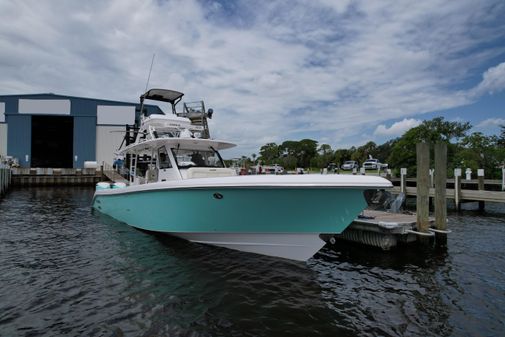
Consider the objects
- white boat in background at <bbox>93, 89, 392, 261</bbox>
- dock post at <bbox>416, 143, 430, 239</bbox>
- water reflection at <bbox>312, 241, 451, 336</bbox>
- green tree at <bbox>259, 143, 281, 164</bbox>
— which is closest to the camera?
water reflection at <bbox>312, 241, 451, 336</bbox>

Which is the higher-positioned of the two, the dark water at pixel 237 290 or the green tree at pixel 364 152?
the green tree at pixel 364 152

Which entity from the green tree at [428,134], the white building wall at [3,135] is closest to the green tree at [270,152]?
the green tree at [428,134]

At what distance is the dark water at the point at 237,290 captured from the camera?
4832mm

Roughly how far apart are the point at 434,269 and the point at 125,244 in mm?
7457

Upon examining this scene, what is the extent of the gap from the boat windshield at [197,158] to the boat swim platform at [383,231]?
12.3 ft

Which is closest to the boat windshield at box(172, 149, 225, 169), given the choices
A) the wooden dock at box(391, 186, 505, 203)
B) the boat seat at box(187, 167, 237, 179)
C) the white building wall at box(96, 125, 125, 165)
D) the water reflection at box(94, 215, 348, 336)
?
the boat seat at box(187, 167, 237, 179)

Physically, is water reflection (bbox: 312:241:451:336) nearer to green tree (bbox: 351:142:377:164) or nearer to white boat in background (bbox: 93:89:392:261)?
white boat in background (bbox: 93:89:392:261)

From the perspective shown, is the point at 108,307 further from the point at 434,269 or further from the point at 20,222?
the point at 20,222

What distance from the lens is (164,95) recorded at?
41.3 ft

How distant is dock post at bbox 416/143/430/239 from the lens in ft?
29.5

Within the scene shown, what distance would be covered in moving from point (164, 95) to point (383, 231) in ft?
28.8

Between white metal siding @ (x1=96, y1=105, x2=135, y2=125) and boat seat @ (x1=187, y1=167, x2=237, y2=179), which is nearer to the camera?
boat seat @ (x1=187, y1=167, x2=237, y2=179)

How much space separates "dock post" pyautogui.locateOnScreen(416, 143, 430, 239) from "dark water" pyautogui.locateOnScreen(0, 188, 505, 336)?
29.3 inches

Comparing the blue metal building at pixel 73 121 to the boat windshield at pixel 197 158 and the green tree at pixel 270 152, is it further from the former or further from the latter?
the green tree at pixel 270 152
